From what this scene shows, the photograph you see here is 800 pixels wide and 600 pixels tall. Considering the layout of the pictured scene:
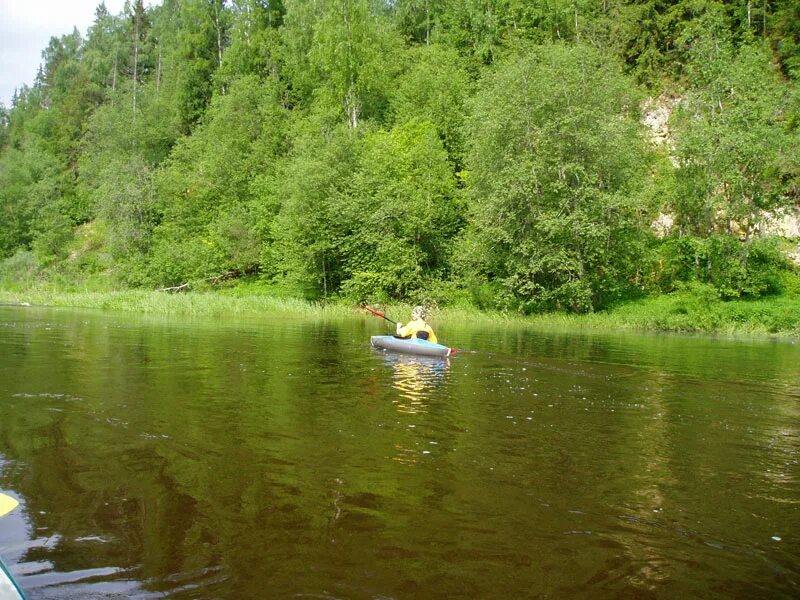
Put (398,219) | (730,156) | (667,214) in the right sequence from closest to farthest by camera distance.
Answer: (730,156) < (667,214) < (398,219)

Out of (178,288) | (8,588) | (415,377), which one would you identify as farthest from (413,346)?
(178,288)

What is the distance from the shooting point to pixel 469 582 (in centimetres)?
426

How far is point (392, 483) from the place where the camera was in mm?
6082

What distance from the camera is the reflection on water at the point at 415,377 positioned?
390 inches

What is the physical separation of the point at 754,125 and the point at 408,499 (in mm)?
27664

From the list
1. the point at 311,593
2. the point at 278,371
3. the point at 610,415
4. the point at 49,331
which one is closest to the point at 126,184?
the point at 49,331

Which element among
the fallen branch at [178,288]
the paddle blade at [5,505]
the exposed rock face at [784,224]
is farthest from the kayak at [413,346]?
the fallen branch at [178,288]

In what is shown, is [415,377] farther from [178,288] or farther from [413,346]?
[178,288]

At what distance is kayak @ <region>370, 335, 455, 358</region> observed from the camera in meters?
15.1

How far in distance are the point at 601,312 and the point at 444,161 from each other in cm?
1274

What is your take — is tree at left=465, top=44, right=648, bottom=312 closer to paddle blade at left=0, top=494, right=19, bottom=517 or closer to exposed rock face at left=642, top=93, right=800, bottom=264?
exposed rock face at left=642, top=93, right=800, bottom=264

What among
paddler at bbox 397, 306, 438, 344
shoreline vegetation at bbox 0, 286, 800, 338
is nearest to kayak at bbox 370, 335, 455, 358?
paddler at bbox 397, 306, 438, 344

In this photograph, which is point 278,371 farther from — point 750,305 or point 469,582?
point 750,305

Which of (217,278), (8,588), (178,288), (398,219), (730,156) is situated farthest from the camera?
(217,278)
